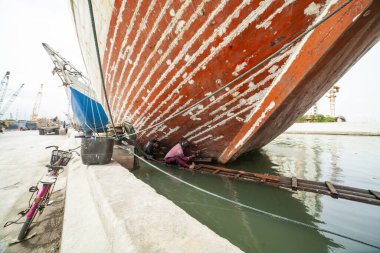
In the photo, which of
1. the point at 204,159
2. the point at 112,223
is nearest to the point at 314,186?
the point at 204,159

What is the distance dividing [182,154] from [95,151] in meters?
1.59

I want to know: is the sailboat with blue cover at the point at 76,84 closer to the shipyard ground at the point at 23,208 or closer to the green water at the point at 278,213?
the shipyard ground at the point at 23,208

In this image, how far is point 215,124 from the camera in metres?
3.02

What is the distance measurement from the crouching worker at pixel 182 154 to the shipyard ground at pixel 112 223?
1.39m

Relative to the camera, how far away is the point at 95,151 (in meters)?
2.91

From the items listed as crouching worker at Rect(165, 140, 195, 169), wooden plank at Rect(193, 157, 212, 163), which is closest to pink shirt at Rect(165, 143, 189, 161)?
crouching worker at Rect(165, 140, 195, 169)

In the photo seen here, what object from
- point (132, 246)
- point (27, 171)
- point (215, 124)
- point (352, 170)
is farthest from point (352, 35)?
point (27, 171)

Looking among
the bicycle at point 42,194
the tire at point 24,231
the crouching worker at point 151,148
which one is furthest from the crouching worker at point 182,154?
the tire at point 24,231

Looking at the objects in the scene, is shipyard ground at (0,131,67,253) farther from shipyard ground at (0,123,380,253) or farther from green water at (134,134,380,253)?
green water at (134,134,380,253)

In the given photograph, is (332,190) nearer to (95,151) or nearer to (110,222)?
(110,222)

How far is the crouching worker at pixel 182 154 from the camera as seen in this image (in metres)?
3.71

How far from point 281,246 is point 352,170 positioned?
3779 mm

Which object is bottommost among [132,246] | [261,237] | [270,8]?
[261,237]

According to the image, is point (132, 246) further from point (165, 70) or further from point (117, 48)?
point (117, 48)
